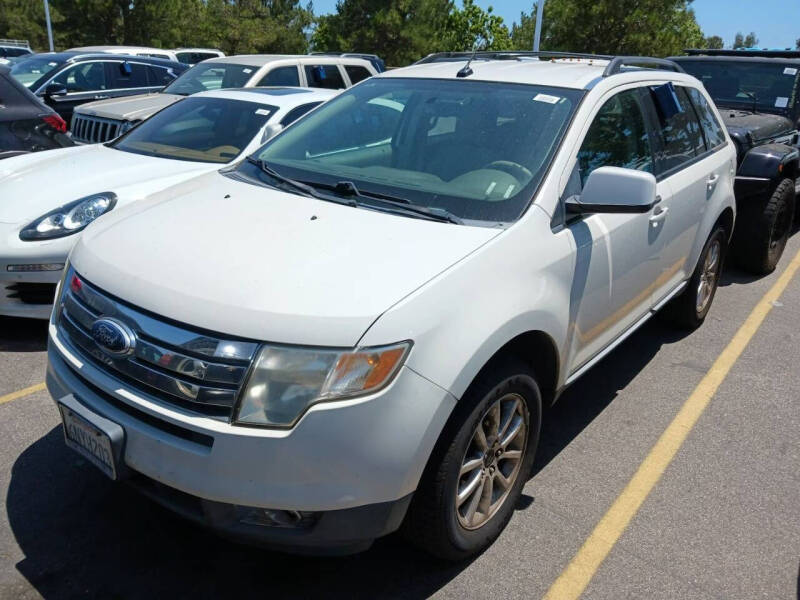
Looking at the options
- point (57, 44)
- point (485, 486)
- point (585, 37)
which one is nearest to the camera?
point (485, 486)

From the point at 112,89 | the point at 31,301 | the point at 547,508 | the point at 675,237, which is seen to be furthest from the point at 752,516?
the point at 112,89

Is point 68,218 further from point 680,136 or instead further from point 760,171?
point 760,171

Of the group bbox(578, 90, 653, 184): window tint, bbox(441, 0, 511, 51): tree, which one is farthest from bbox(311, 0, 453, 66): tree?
bbox(578, 90, 653, 184): window tint

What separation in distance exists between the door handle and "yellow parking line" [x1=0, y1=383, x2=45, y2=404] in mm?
3380

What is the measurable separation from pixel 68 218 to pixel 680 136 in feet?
12.3

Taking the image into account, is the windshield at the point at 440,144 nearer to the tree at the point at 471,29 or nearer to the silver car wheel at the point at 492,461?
the silver car wheel at the point at 492,461

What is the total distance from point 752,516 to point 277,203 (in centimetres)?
246

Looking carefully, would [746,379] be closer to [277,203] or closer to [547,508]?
[547,508]

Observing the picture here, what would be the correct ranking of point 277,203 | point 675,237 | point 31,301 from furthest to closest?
1. point 31,301
2. point 675,237
3. point 277,203

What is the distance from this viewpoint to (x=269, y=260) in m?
2.48

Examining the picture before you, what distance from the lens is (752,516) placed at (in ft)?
10.3

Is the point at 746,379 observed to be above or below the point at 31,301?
below

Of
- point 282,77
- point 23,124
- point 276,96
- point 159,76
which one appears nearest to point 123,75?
point 159,76

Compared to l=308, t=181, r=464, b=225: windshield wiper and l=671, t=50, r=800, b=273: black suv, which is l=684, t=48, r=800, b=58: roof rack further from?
l=308, t=181, r=464, b=225: windshield wiper
